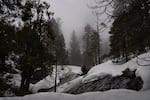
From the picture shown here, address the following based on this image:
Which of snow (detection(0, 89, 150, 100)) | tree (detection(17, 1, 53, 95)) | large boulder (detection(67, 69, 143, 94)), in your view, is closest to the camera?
snow (detection(0, 89, 150, 100))

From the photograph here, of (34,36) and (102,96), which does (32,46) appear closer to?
(34,36)

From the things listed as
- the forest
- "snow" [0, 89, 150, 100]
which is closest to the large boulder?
the forest

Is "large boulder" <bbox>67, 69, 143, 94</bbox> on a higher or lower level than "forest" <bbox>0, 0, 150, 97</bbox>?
lower

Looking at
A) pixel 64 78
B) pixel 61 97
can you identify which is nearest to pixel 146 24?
pixel 61 97

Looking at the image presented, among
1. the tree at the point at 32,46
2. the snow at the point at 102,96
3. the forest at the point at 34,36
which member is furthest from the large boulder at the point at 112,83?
the snow at the point at 102,96

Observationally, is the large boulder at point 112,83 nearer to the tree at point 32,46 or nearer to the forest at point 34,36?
the forest at point 34,36

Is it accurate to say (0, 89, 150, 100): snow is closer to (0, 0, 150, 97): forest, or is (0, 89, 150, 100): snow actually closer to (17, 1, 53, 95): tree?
(0, 0, 150, 97): forest

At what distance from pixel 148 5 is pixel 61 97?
4735mm

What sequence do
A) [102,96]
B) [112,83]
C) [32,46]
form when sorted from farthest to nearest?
[112,83] → [32,46] → [102,96]

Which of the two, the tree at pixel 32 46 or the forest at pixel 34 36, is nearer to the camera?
the forest at pixel 34 36

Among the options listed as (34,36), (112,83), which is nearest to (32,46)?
(34,36)

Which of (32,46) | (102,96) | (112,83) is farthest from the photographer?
(112,83)

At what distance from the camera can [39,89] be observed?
28.1m

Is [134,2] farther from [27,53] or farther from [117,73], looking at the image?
[117,73]
